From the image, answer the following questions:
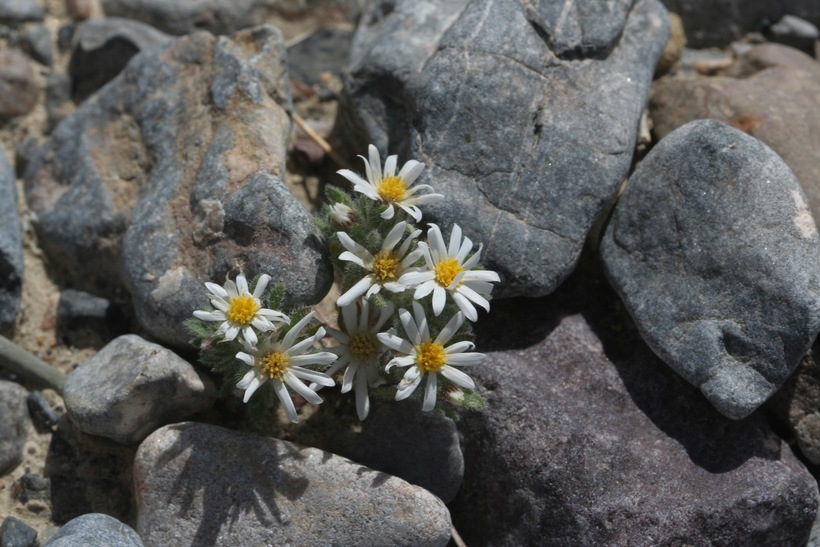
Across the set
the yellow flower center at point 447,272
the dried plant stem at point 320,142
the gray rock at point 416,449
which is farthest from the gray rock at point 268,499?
the dried plant stem at point 320,142

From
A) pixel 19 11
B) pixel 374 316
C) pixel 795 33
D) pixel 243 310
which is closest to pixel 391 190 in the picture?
pixel 374 316

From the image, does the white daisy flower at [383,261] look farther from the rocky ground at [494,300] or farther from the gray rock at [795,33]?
the gray rock at [795,33]

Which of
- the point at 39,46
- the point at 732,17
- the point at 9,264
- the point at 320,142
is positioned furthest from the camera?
the point at 732,17

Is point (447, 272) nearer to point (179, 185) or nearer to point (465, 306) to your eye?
point (465, 306)

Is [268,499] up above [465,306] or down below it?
below

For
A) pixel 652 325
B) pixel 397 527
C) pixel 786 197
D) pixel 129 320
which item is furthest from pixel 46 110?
pixel 786 197

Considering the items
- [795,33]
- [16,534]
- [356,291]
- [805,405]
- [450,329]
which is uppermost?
[795,33]

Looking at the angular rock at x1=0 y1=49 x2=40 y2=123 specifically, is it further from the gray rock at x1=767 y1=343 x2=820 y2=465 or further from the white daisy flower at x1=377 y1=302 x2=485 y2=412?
the gray rock at x1=767 y1=343 x2=820 y2=465

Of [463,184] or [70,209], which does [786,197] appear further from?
[70,209]

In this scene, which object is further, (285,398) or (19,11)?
(19,11)
